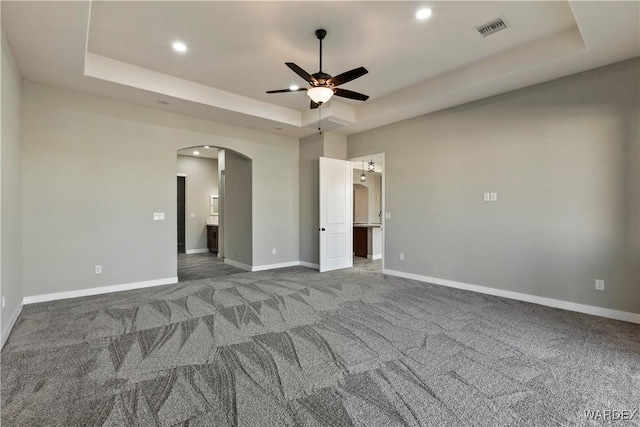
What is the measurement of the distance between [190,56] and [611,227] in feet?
18.4

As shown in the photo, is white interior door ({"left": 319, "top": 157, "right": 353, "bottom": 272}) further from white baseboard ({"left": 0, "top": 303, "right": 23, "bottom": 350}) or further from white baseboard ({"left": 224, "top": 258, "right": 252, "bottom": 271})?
white baseboard ({"left": 0, "top": 303, "right": 23, "bottom": 350})

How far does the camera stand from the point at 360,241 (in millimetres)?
8555

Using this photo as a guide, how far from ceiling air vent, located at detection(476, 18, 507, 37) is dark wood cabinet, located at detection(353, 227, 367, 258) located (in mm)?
5511

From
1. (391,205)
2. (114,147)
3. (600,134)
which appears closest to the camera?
(600,134)

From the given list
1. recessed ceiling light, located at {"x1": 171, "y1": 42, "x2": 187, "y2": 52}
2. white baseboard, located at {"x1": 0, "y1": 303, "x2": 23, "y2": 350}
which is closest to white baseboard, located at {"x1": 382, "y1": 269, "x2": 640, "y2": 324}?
recessed ceiling light, located at {"x1": 171, "y1": 42, "x2": 187, "y2": 52}

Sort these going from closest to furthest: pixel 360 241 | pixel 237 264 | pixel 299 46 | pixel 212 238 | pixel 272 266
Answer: pixel 299 46 < pixel 272 266 < pixel 237 264 < pixel 360 241 < pixel 212 238

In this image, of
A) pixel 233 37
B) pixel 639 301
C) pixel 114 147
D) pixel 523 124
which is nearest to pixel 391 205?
pixel 523 124

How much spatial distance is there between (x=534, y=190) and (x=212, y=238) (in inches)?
325

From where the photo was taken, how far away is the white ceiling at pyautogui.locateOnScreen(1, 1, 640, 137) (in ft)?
9.67

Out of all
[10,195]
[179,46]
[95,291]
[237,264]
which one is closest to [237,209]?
[237,264]

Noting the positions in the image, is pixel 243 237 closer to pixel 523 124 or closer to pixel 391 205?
pixel 391 205

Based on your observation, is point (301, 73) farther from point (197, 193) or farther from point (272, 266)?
point (197, 193)

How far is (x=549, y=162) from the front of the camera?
408 cm

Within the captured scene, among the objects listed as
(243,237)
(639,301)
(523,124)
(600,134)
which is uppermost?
(523,124)
